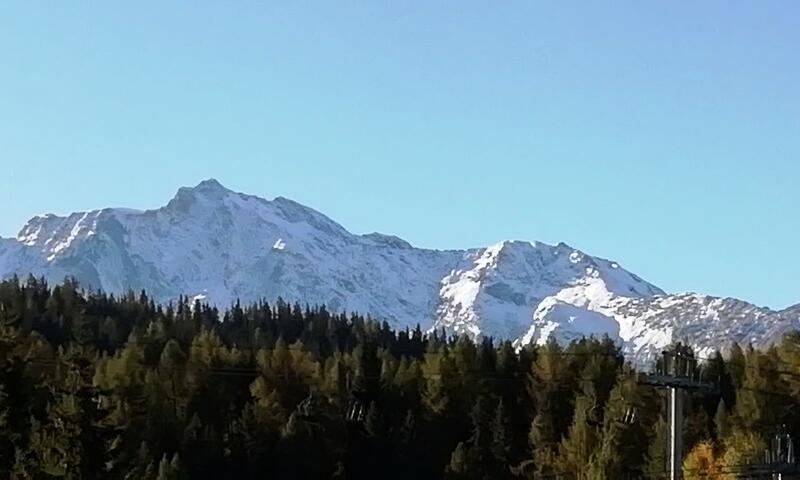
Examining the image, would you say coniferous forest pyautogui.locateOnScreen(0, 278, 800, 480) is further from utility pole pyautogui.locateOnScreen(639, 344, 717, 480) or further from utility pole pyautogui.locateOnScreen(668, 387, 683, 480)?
utility pole pyautogui.locateOnScreen(668, 387, 683, 480)

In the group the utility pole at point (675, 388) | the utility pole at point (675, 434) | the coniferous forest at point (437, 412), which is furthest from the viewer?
the coniferous forest at point (437, 412)

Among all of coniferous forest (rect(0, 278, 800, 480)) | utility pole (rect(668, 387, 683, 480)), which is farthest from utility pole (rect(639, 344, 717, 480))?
coniferous forest (rect(0, 278, 800, 480))

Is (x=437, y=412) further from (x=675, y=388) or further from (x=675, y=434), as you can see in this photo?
(x=675, y=434)

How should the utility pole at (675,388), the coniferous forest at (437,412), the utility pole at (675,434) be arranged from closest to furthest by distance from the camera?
the utility pole at (675,434)
the utility pole at (675,388)
the coniferous forest at (437,412)

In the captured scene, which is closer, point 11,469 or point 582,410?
point 11,469

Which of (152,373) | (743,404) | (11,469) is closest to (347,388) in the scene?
(152,373)

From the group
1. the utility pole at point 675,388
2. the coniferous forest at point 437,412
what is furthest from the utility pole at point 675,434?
the coniferous forest at point 437,412

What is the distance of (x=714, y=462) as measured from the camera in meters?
103

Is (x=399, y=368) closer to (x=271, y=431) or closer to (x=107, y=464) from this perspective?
(x=271, y=431)

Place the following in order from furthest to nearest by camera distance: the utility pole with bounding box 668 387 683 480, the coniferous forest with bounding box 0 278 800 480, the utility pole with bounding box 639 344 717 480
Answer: the coniferous forest with bounding box 0 278 800 480 < the utility pole with bounding box 639 344 717 480 < the utility pole with bounding box 668 387 683 480

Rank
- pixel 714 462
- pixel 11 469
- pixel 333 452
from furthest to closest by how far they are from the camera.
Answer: pixel 333 452 < pixel 714 462 < pixel 11 469

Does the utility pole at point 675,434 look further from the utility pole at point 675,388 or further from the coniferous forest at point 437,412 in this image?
the coniferous forest at point 437,412

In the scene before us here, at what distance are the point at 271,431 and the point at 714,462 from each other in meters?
29.9

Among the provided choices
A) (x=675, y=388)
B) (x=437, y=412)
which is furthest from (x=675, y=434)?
(x=437, y=412)
